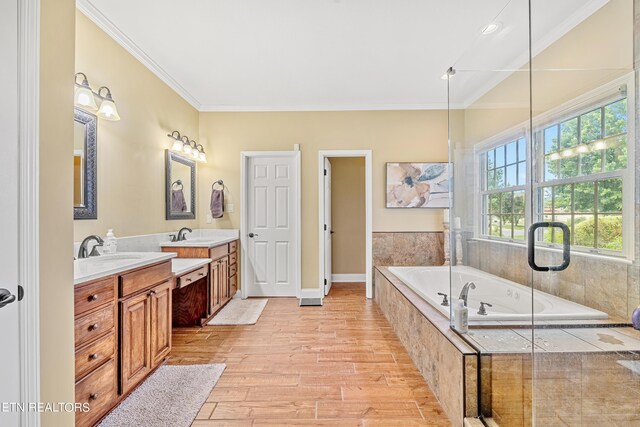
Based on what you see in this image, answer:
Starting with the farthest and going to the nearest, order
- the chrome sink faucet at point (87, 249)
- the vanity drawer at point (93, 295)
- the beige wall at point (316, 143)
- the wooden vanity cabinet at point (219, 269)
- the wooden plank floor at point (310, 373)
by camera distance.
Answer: the beige wall at point (316, 143), the wooden vanity cabinet at point (219, 269), the chrome sink faucet at point (87, 249), the wooden plank floor at point (310, 373), the vanity drawer at point (93, 295)

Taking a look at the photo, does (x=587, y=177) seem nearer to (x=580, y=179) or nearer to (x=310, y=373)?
(x=580, y=179)

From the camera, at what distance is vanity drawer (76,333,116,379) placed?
149 centimetres

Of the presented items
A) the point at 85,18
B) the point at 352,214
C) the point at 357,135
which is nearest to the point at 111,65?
the point at 85,18

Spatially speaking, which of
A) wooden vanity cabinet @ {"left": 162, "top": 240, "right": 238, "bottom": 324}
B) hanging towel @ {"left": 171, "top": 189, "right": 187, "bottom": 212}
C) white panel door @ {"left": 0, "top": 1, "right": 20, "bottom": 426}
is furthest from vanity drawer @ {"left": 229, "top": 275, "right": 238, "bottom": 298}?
white panel door @ {"left": 0, "top": 1, "right": 20, "bottom": 426}

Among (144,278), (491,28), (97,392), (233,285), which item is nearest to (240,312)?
(233,285)

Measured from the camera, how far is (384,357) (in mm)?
2449

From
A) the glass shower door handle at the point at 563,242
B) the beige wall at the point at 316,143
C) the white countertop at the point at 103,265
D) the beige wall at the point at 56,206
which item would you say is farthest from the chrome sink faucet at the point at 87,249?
the glass shower door handle at the point at 563,242

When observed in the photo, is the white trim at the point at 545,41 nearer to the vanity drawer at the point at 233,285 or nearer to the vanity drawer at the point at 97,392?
the vanity drawer at the point at 97,392

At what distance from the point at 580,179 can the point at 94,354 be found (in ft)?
9.25

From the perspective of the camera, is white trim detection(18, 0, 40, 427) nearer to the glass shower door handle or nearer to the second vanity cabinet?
the second vanity cabinet

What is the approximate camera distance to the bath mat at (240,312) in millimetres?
3232

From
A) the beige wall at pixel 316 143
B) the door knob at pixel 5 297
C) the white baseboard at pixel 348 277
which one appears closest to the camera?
the door knob at pixel 5 297

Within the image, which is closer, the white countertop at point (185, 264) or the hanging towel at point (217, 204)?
the white countertop at point (185, 264)

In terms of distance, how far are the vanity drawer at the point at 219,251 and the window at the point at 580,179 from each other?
110 inches
